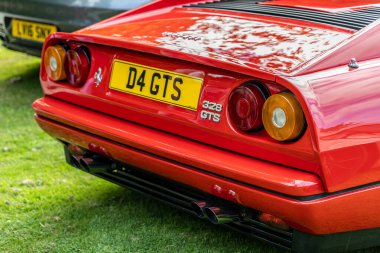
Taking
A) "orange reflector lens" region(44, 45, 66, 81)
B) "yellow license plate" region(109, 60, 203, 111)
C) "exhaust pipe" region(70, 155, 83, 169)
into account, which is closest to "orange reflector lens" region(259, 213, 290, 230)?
"yellow license plate" region(109, 60, 203, 111)

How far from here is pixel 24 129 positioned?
520 cm

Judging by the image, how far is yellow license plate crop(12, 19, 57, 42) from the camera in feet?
18.9

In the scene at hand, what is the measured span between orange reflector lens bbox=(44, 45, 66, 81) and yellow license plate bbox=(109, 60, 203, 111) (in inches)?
14.0

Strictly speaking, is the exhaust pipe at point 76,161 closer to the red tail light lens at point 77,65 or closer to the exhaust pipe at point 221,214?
the red tail light lens at point 77,65

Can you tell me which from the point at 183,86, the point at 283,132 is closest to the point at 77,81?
the point at 183,86

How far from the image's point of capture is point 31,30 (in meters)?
5.89

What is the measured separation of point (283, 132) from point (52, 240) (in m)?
1.45

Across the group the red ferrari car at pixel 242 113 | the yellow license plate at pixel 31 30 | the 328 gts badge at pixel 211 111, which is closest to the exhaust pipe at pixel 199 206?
the red ferrari car at pixel 242 113

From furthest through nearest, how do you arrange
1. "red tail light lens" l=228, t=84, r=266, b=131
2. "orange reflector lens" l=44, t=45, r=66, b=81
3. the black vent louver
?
"orange reflector lens" l=44, t=45, r=66, b=81, the black vent louver, "red tail light lens" l=228, t=84, r=266, b=131

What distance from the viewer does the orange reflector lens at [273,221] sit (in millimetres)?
2600

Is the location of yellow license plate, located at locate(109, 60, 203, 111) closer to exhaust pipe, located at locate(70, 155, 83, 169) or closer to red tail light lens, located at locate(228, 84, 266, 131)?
red tail light lens, located at locate(228, 84, 266, 131)

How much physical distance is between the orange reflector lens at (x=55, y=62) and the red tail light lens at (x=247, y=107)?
1084 mm

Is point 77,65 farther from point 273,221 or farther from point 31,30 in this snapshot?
point 31,30

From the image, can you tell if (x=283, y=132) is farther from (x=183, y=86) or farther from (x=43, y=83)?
(x=43, y=83)
